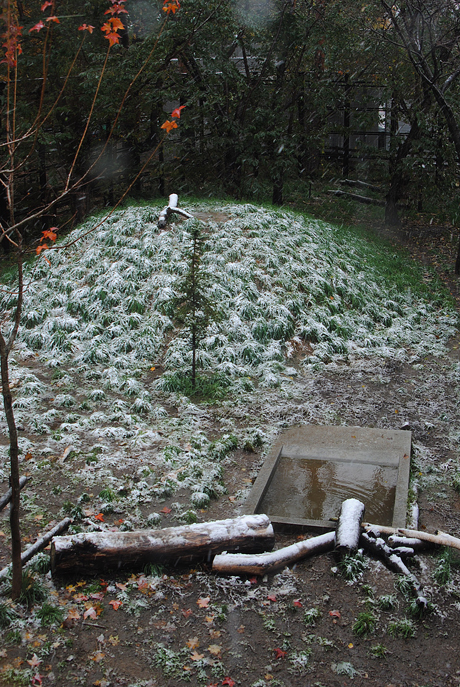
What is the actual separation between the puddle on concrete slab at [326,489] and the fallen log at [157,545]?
0.77 metres

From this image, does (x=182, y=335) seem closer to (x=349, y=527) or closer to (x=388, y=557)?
(x=349, y=527)

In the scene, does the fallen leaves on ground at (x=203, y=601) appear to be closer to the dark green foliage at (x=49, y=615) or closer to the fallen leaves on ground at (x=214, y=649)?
the fallen leaves on ground at (x=214, y=649)

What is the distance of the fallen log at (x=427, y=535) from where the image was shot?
13.0ft

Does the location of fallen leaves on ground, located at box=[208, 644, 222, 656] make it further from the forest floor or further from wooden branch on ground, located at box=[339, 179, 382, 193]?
wooden branch on ground, located at box=[339, 179, 382, 193]

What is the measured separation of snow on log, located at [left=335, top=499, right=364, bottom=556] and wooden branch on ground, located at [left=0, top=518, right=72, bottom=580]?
6.79ft

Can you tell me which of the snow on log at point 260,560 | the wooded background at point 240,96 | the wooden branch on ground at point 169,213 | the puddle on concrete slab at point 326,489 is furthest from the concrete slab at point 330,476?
the wooded background at point 240,96

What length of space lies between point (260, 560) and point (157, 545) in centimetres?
72

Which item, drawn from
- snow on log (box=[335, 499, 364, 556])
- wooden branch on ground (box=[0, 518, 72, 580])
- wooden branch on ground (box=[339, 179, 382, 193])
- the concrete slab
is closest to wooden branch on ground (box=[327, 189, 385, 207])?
wooden branch on ground (box=[339, 179, 382, 193])

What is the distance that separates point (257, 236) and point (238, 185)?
15.3 feet

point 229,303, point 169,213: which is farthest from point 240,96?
point 229,303

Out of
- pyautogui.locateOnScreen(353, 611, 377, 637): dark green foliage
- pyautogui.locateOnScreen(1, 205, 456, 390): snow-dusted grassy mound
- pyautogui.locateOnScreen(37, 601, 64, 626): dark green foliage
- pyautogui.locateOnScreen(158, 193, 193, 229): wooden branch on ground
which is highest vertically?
pyautogui.locateOnScreen(158, 193, 193, 229): wooden branch on ground

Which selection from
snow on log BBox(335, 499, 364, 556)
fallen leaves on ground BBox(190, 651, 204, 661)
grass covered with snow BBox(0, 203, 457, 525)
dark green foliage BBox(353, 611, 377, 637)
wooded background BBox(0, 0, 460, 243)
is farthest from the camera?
wooded background BBox(0, 0, 460, 243)

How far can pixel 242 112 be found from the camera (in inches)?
541

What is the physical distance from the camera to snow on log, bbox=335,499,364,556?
13.0ft
